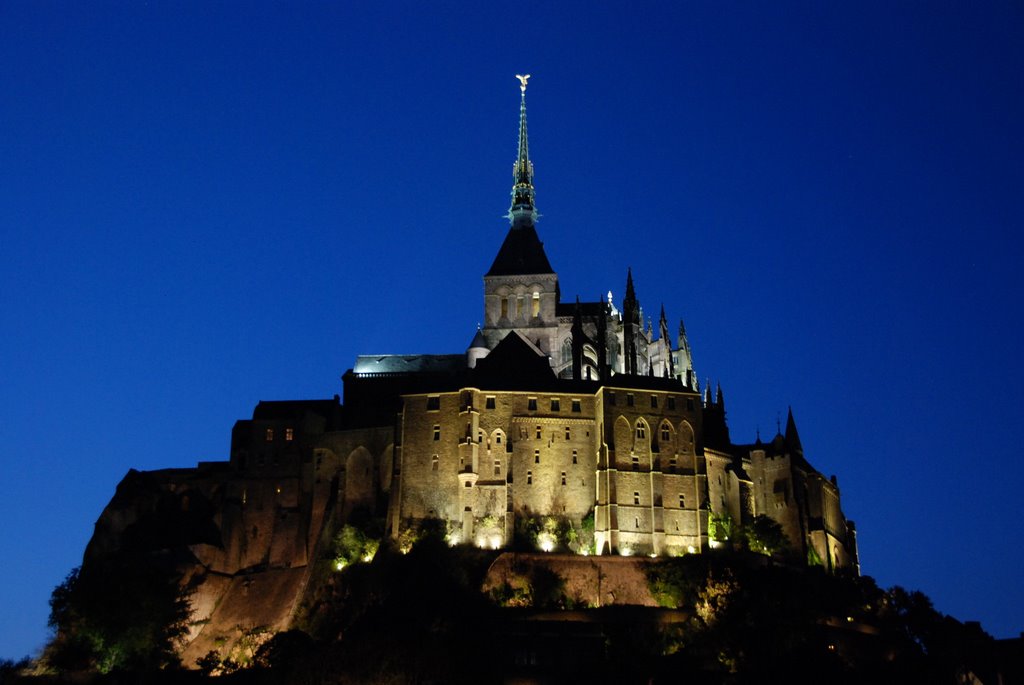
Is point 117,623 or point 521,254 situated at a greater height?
point 521,254

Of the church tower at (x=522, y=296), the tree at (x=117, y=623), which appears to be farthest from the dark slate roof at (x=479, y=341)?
the tree at (x=117, y=623)

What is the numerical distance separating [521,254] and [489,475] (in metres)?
30.3

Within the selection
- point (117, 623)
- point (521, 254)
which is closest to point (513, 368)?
point (521, 254)

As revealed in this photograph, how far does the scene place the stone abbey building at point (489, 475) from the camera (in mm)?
85688

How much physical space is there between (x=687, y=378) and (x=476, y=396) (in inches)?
848

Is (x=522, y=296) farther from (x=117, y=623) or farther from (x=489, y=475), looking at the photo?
(x=117, y=623)

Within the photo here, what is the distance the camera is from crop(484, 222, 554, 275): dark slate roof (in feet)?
362

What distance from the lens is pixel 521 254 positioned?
369 ft

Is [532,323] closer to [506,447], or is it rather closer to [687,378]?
[687,378]

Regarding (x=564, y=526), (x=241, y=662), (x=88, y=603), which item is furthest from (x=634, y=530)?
(x=88, y=603)

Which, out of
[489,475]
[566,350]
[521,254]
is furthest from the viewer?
[521,254]

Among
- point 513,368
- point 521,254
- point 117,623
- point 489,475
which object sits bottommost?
point 117,623

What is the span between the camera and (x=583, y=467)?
87250 millimetres

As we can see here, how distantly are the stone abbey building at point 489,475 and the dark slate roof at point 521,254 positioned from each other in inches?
408
